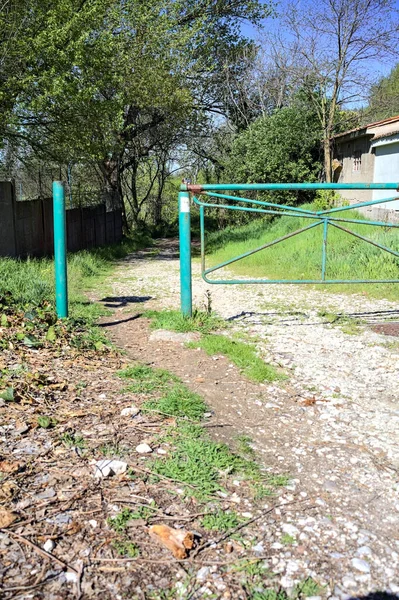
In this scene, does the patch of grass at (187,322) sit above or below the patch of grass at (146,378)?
above

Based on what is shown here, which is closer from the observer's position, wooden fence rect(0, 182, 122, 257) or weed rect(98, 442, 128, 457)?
weed rect(98, 442, 128, 457)

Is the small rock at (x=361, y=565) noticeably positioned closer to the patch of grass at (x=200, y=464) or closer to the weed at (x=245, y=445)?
the patch of grass at (x=200, y=464)

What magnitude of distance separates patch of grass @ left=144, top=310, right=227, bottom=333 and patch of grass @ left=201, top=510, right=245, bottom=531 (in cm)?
331

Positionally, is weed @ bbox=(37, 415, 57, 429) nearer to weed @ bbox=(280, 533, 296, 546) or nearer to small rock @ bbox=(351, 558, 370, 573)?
weed @ bbox=(280, 533, 296, 546)

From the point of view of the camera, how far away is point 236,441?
11.0 feet

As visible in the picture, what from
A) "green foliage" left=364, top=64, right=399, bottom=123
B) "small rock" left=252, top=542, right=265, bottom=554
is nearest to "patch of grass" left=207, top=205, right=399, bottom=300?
"small rock" left=252, top=542, right=265, bottom=554

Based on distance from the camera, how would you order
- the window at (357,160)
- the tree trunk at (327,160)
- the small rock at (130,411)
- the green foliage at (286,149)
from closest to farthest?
the small rock at (130,411) < the window at (357,160) < the tree trunk at (327,160) < the green foliage at (286,149)

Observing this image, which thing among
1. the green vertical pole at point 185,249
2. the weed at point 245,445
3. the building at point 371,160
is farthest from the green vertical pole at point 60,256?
the building at point 371,160

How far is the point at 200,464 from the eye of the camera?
2.98 metres

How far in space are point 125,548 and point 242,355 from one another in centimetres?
287

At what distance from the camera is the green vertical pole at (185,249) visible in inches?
234

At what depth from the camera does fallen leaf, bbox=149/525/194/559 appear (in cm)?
227

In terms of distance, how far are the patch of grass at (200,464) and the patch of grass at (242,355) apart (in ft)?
4.34

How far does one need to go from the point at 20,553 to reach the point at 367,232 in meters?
10.9
